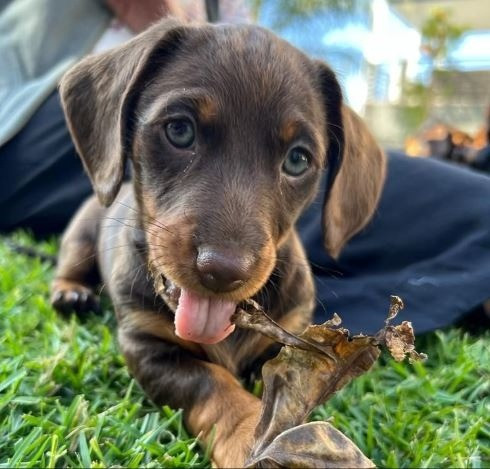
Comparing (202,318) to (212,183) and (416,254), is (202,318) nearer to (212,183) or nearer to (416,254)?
(212,183)

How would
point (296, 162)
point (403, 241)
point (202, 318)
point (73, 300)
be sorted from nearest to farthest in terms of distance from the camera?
point (202, 318) < point (296, 162) < point (73, 300) < point (403, 241)

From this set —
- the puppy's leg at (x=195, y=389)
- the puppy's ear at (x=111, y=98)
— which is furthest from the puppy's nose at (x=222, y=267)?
the puppy's ear at (x=111, y=98)

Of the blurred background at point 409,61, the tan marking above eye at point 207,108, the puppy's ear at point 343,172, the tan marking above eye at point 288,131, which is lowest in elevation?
the blurred background at point 409,61

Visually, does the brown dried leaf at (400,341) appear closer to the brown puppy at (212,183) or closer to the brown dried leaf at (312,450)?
the brown dried leaf at (312,450)

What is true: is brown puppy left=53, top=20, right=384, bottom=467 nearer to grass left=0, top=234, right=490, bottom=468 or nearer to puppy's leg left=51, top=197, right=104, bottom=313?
grass left=0, top=234, right=490, bottom=468

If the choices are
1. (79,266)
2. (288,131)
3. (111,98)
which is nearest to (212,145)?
(288,131)

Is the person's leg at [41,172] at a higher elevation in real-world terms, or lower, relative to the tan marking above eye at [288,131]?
lower

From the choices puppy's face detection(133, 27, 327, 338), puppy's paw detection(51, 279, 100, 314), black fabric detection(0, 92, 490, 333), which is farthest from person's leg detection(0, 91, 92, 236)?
puppy's face detection(133, 27, 327, 338)

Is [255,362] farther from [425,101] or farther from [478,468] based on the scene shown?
[425,101]

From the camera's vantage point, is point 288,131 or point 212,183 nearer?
point 212,183
